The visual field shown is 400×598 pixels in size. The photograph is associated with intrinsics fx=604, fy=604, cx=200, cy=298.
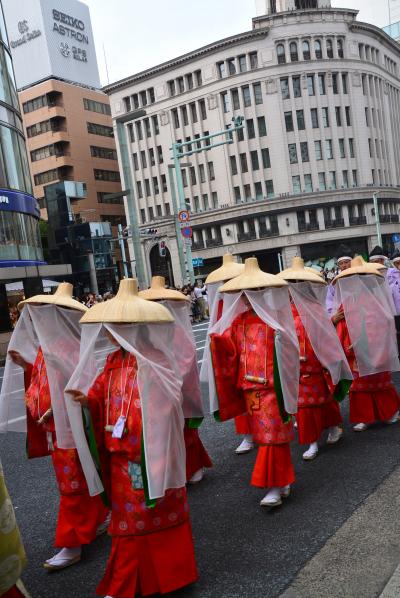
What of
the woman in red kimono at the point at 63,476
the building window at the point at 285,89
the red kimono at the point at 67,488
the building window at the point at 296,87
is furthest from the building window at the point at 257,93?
the red kimono at the point at 67,488

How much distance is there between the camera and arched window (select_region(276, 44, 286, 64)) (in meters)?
51.7

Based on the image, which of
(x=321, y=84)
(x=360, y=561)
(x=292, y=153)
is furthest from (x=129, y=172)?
(x=321, y=84)

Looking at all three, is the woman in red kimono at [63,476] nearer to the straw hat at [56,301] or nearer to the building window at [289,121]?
the straw hat at [56,301]

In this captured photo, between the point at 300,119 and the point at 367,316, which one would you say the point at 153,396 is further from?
the point at 300,119

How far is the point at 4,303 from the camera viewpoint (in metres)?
25.7

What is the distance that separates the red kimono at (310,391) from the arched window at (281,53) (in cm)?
5063

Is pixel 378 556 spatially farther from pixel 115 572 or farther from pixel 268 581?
pixel 115 572

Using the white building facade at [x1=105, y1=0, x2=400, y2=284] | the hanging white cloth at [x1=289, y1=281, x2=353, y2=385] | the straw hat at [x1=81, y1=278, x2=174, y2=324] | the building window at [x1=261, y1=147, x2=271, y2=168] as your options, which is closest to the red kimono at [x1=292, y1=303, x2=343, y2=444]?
the hanging white cloth at [x1=289, y1=281, x2=353, y2=385]

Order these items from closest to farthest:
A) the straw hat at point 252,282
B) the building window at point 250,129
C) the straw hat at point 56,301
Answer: the straw hat at point 56,301 → the straw hat at point 252,282 → the building window at point 250,129

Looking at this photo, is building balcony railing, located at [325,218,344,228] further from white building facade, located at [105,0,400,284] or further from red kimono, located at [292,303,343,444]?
red kimono, located at [292,303,343,444]

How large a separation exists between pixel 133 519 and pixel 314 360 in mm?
2857

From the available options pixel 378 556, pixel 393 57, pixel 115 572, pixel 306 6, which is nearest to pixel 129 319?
pixel 115 572

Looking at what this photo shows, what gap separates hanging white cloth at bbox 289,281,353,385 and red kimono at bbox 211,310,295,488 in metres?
0.84

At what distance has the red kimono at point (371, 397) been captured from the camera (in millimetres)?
6469
